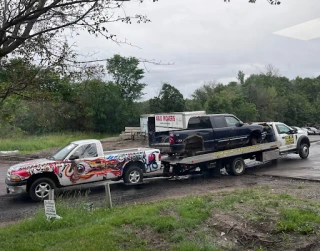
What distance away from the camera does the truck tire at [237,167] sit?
16.2 meters

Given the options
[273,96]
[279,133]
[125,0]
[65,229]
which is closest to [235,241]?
[65,229]

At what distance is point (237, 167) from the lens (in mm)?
16438

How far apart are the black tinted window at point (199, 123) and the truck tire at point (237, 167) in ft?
5.71

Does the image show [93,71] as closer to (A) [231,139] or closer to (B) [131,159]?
(B) [131,159]

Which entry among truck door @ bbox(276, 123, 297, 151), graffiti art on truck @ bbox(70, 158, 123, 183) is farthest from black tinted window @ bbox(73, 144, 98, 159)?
truck door @ bbox(276, 123, 297, 151)

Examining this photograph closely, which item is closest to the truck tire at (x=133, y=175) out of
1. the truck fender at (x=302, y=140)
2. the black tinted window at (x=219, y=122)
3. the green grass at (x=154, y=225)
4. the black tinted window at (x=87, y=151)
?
the black tinted window at (x=87, y=151)

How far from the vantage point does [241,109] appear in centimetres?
4191

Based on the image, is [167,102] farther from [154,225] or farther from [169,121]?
[154,225]

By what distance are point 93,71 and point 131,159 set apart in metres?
7.84

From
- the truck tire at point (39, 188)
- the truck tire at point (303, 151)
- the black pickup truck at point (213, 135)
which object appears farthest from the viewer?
the truck tire at point (303, 151)

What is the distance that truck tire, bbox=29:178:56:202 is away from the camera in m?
12.5

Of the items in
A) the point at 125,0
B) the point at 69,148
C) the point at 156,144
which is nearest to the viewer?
the point at 125,0

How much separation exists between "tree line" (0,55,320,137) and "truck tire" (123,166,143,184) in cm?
251

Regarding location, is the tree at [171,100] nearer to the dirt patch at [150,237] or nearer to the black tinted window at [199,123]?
the black tinted window at [199,123]
